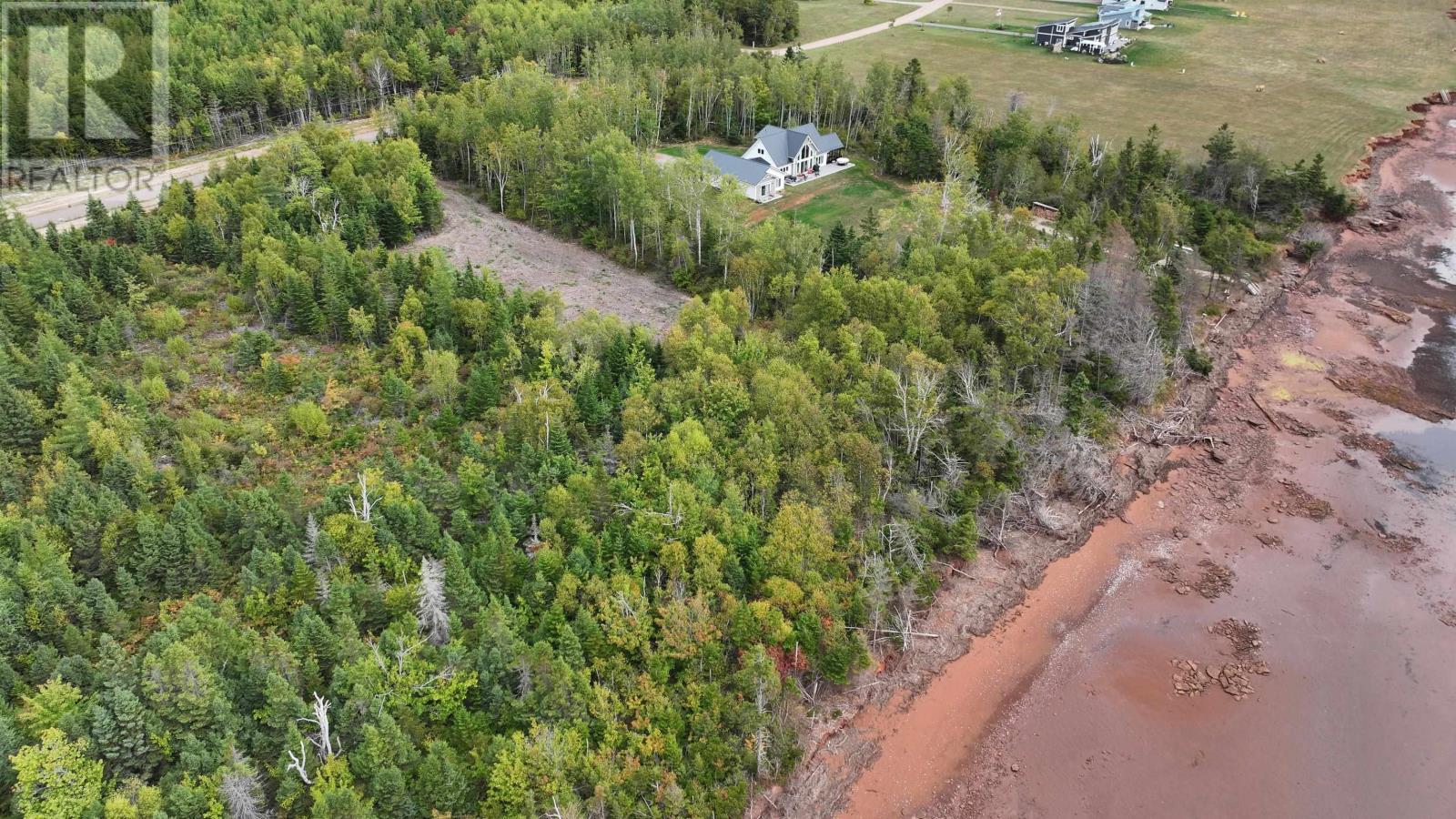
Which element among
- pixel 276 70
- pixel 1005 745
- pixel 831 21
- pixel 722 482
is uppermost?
pixel 831 21

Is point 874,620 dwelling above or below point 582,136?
below

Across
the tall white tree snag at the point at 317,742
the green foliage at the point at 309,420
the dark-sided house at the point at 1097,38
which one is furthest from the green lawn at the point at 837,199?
the dark-sided house at the point at 1097,38

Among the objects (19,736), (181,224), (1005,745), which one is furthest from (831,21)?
(19,736)

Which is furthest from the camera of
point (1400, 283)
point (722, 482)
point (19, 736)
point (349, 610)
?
point (1400, 283)

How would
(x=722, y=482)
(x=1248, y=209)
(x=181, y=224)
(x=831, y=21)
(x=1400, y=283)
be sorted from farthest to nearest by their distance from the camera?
1. (x=831, y=21)
2. (x=1248, y=209)
3. (x=1400, y=283)
4. (x=181, y=224)
5. (x=722, y=482)

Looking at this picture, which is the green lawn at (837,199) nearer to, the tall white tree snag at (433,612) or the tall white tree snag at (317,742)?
the tall white tree snag at (433,612)

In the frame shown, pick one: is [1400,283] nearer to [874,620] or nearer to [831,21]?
[874,620]

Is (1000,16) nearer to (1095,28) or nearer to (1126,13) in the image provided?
(1126,13)

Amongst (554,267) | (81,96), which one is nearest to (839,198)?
(554,267)
